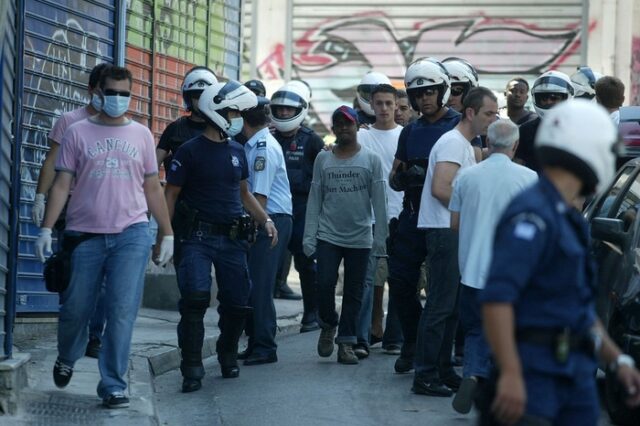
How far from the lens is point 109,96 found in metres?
8.28

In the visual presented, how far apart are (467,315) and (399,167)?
1.94 m

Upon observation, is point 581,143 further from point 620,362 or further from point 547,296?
point 620,362

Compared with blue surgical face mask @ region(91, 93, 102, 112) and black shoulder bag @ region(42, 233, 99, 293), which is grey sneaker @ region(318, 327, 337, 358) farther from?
blue surgical face mask @ region(91, 93, 102, 112)

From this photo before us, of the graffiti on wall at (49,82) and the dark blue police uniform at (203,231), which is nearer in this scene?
the dark blue police uniform at (203,231)

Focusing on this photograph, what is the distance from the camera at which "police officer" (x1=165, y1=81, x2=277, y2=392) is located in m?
9.26

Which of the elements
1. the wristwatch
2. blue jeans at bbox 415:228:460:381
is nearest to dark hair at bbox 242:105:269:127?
blue jeans at bbox 415:228:460:381

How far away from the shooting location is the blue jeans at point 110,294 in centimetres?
817

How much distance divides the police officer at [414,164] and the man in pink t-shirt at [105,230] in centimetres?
199

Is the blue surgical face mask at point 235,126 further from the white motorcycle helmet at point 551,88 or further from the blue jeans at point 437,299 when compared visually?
the white motorcycle helmet at point 551,88

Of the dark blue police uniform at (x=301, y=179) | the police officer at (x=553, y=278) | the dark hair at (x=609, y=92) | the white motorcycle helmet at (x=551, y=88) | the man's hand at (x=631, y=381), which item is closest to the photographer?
the police officer at (x=553, y=278)

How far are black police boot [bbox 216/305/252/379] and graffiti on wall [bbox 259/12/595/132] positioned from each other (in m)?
14.5

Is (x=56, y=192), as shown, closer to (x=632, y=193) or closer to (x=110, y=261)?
(x=110, y=261)

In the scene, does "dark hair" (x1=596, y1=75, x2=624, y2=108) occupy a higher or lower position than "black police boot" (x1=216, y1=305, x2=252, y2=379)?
higher

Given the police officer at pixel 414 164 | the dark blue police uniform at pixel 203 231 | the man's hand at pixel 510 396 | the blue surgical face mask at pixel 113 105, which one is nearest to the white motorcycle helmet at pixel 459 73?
the police officer at pixel 414 164
